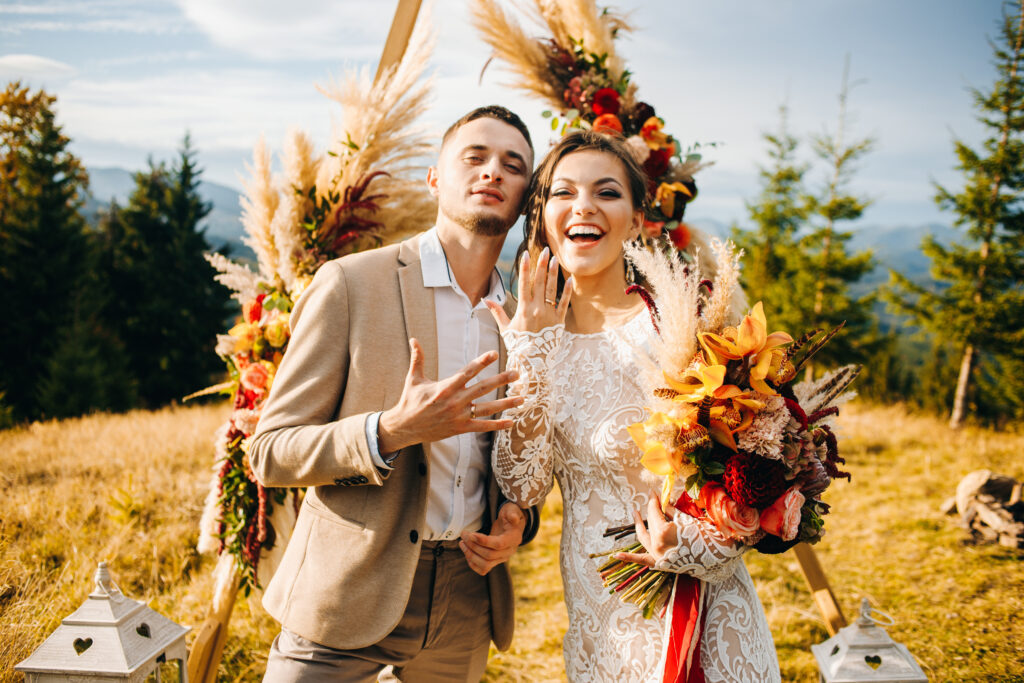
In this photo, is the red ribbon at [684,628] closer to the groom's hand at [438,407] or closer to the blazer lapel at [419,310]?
the groom's hand at [438,407]

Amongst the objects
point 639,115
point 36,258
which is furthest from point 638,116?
point 36,258

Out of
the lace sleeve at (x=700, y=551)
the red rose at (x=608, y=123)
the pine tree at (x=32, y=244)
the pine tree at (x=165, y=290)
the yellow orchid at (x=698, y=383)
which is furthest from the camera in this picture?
the pine tree at (x=165, y=290)

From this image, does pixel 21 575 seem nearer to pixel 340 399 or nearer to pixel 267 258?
pixel 267 258

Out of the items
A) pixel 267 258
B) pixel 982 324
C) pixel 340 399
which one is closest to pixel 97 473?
pixel 267 258

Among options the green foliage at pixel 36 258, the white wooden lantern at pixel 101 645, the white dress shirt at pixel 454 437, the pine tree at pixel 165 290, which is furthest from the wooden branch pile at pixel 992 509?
the pine tree at pixel 165 290

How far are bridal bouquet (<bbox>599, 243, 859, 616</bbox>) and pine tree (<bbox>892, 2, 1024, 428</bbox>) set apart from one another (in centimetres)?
1413

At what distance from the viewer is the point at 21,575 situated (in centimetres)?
292

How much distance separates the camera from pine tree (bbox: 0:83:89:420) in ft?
52.7

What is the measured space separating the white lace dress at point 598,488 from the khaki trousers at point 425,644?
1.22ft

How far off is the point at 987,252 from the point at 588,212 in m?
15.4

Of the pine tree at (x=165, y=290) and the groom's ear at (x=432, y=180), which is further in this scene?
the pine tree at (x=165, y=290)

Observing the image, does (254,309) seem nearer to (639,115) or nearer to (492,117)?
(492,117)

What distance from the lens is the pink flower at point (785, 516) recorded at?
158 centimetres

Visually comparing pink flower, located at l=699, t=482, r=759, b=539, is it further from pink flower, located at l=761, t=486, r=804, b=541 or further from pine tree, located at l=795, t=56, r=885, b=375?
pine tree, located at l=795, t=56, r=885, b=375
